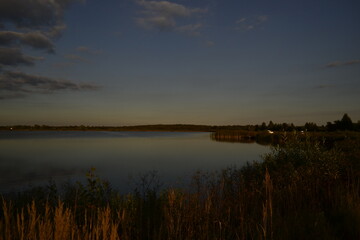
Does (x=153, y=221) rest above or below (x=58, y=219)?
below

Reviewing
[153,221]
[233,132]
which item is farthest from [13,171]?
[233,132]

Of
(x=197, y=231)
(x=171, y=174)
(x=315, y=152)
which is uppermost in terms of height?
(x=315, y=152)

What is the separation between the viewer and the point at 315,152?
1223cm

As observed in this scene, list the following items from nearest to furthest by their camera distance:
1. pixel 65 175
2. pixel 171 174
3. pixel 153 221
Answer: pixel 153 221
pixel 65 175
pixel 171 174

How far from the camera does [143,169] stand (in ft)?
66.2

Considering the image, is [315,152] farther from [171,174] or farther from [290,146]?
[171,174]

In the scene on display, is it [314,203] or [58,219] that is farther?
[314,203]

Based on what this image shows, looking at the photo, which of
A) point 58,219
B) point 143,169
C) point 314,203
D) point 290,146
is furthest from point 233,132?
point 58,219

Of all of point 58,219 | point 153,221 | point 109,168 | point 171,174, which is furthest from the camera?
point 109,168

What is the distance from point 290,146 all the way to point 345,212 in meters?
8.71

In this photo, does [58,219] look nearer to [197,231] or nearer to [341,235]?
[197,231]

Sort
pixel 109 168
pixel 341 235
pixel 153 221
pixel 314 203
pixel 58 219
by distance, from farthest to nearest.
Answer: pixel 109 168, pixel 314 203, pixel 153 221, pixel 341 235, pixel 58 219

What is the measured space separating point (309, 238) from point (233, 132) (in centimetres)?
6327

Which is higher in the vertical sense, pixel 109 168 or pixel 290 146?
pixel 290 146
